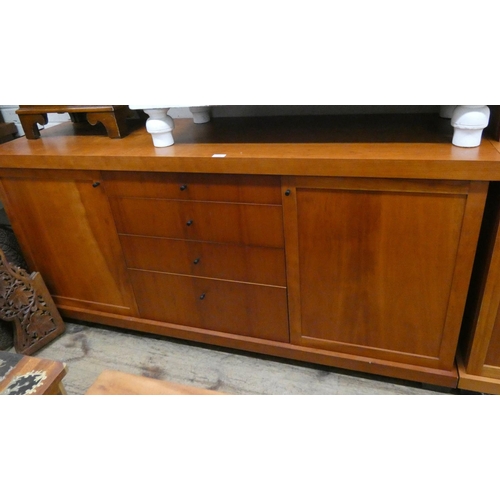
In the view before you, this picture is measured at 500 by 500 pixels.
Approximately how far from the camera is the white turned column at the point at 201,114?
4.89ft

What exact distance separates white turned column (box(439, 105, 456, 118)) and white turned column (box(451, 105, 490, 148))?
28 centimetres

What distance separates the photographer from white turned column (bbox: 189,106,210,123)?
1.49 meters

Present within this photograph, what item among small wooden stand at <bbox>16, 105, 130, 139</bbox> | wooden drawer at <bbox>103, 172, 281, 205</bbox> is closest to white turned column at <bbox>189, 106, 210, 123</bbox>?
small wooden stand at <bbox>16, 105, 130, 139</bbox>

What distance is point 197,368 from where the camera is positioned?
1527 millimetres

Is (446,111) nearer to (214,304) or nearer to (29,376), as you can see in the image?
(214,304)

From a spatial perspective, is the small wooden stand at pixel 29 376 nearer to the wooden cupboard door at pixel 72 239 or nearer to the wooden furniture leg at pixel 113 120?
the wooden cupboard door at pixel 72 239

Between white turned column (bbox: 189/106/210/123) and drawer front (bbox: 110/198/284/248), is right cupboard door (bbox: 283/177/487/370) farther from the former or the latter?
white turned column (bbox: 189/106/210/123)

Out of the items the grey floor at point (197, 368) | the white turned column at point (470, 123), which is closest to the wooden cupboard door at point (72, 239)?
the grey floor at point (197, 368)

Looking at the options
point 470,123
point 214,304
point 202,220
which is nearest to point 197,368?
point 214,304

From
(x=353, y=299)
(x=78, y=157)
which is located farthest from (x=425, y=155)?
(x=78, y=157)

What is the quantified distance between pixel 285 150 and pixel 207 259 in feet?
1.45

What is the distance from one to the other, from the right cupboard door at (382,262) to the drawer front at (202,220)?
0.20 feet

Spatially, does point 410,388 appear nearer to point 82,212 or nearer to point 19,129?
point 82,212
